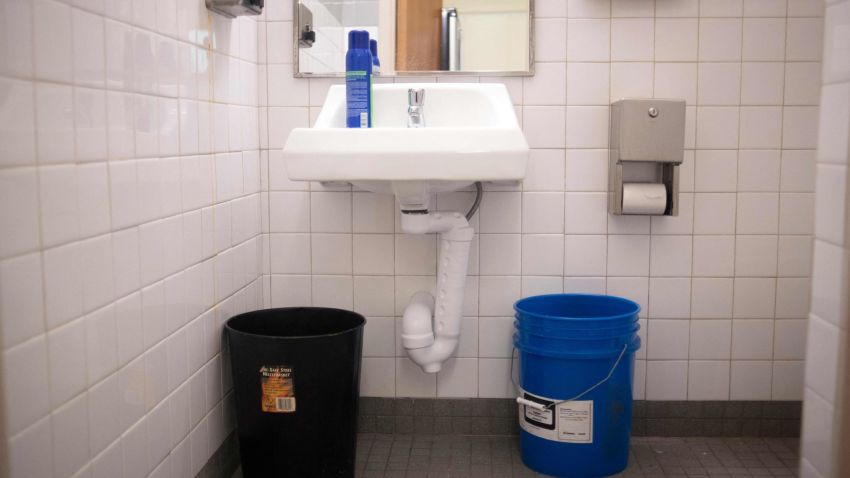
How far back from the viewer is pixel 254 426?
2.03 meters

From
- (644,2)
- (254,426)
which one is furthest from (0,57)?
(644,2)

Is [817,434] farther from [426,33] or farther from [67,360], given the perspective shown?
Answer: [426,33]

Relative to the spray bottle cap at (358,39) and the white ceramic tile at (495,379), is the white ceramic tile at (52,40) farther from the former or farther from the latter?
the white ceramic tile at (495,379)

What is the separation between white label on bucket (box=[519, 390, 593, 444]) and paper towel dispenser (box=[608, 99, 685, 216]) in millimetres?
594

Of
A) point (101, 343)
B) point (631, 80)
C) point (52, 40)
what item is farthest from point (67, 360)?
point (631, 80)

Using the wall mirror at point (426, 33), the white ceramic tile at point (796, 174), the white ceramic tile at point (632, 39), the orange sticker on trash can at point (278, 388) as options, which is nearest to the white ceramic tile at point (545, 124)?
the wall mirror at point (426, 33)

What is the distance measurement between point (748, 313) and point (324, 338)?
4.46ft

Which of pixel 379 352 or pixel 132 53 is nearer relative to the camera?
pixel 132 53

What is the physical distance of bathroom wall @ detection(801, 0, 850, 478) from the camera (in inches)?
43.3

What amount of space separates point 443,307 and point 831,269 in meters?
1.35

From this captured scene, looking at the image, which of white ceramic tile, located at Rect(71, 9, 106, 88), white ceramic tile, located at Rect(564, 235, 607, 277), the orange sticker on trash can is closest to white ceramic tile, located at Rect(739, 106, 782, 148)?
white ceramic tile, located at Rect(564, 235, 607, 277)

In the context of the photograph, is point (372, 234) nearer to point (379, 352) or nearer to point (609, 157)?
point (379, 352)

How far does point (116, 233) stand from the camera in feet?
4.97

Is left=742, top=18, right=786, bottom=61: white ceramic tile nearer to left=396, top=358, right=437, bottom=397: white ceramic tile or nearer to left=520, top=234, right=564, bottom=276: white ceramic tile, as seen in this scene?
left=520, top=234, right=564, bottom=276: white ceramic tile
